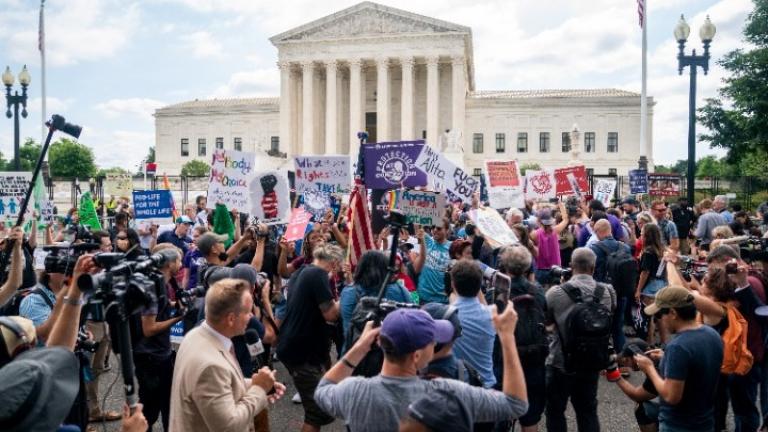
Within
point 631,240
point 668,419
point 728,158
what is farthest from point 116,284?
point 728,158

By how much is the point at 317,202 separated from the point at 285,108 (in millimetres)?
51228

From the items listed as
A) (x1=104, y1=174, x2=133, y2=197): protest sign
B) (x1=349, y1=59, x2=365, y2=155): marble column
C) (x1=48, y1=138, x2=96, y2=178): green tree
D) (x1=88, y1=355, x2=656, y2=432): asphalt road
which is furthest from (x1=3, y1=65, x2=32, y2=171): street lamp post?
(x1=48, y1=138, x2=96, y2=178): green tree

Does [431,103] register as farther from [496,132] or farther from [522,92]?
[522,92]

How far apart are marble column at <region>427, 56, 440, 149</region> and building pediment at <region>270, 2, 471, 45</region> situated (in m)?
2.93

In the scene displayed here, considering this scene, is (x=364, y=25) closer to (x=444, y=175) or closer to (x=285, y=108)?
(x=285, y=108)

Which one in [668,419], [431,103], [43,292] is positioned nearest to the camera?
[668,419]

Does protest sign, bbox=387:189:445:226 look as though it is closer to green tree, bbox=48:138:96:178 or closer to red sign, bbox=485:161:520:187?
red sign, bbox=485:161:520:187

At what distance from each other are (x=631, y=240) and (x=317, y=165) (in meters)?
5.61

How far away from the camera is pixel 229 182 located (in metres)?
10.4

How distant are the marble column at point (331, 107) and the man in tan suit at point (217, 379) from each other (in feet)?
183

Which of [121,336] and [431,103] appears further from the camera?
[431,103]

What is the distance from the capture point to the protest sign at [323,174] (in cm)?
1003

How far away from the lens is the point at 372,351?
13.4 ft

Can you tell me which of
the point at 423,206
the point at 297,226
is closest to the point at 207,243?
the point at 423,206
